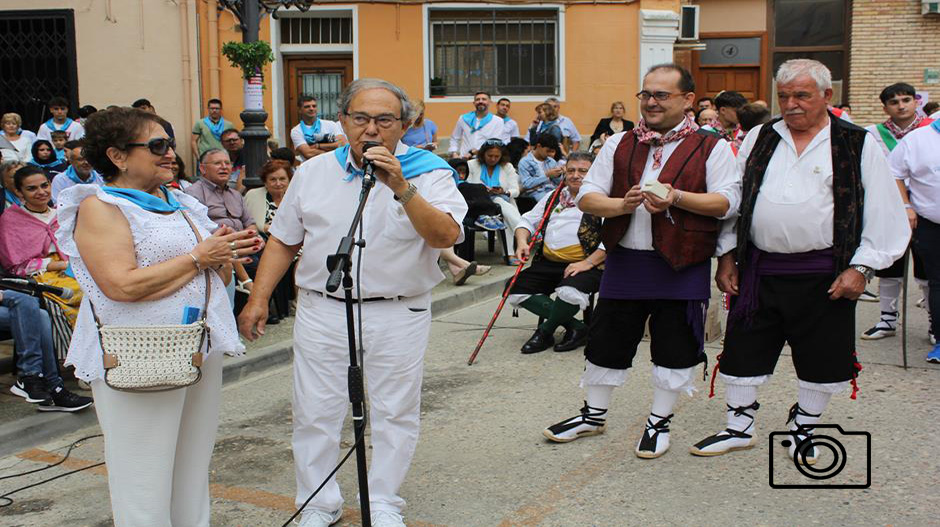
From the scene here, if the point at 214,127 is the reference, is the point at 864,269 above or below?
below

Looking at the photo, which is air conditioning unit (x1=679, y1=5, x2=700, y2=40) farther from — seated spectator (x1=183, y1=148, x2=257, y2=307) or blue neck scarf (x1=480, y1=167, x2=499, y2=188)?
seated spectator (x1=183, y1=148, x2=257, y2=307)

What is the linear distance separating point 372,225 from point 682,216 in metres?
1.68

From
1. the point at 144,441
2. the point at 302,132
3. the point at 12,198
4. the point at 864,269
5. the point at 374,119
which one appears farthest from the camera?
the point at 302,132

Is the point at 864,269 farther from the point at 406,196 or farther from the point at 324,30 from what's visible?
the point at 324,30

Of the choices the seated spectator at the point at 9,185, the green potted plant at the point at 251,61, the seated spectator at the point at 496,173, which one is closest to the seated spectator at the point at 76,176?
the seated spectator at the point at 9,185

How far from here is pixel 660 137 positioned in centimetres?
493

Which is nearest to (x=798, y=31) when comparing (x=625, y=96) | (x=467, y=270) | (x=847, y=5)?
(x=847, y=5)

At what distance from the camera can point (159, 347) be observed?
3.39 metres

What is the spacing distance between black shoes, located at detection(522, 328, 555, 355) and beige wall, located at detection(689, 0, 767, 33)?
1513 centimetres

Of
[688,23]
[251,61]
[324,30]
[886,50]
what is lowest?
[251,61]

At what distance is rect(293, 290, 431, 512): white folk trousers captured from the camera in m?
4.06

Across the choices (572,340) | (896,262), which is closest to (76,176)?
(572,340)

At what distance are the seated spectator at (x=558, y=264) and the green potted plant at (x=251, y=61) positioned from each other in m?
4.29

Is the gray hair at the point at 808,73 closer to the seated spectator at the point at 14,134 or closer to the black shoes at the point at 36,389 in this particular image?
the black shoes at the point at 36,389
